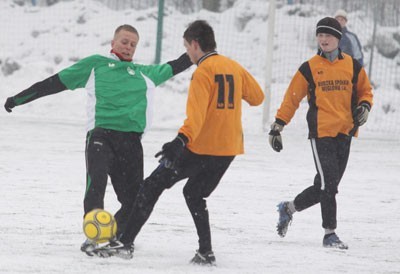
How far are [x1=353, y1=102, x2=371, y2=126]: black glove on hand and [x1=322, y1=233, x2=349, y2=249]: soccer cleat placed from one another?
82 cm

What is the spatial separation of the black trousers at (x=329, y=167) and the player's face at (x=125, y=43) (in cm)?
152

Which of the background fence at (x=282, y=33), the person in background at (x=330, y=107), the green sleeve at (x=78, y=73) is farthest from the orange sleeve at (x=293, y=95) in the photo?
the background fence at (x=282, y=33)

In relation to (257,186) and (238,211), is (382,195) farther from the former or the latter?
(238,211)

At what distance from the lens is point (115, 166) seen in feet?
20.1

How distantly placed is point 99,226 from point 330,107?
78.8 inches

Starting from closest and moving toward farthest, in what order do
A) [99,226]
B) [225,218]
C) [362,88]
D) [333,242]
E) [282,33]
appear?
[99,226] < [333,242] < [362,88] < [225,218] < [282,33]

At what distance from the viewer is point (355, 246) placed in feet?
21.9

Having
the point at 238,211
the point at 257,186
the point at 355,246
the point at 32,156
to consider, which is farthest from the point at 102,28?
the point at 355,246

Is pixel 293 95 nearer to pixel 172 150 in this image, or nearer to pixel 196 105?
pixel 196 105

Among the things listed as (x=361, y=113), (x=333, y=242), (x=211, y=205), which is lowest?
(x=211, y=205)

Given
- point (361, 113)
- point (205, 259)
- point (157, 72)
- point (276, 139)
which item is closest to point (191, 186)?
point (205, 259)

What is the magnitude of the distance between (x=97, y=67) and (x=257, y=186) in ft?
12.3

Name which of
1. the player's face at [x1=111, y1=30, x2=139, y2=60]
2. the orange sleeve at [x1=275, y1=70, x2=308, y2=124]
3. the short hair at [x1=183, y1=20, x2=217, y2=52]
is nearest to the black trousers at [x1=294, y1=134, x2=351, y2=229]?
the orange sleeve at [x1=275, y1=70, x2=308, y2=124]

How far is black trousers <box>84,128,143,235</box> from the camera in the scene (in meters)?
5.90
